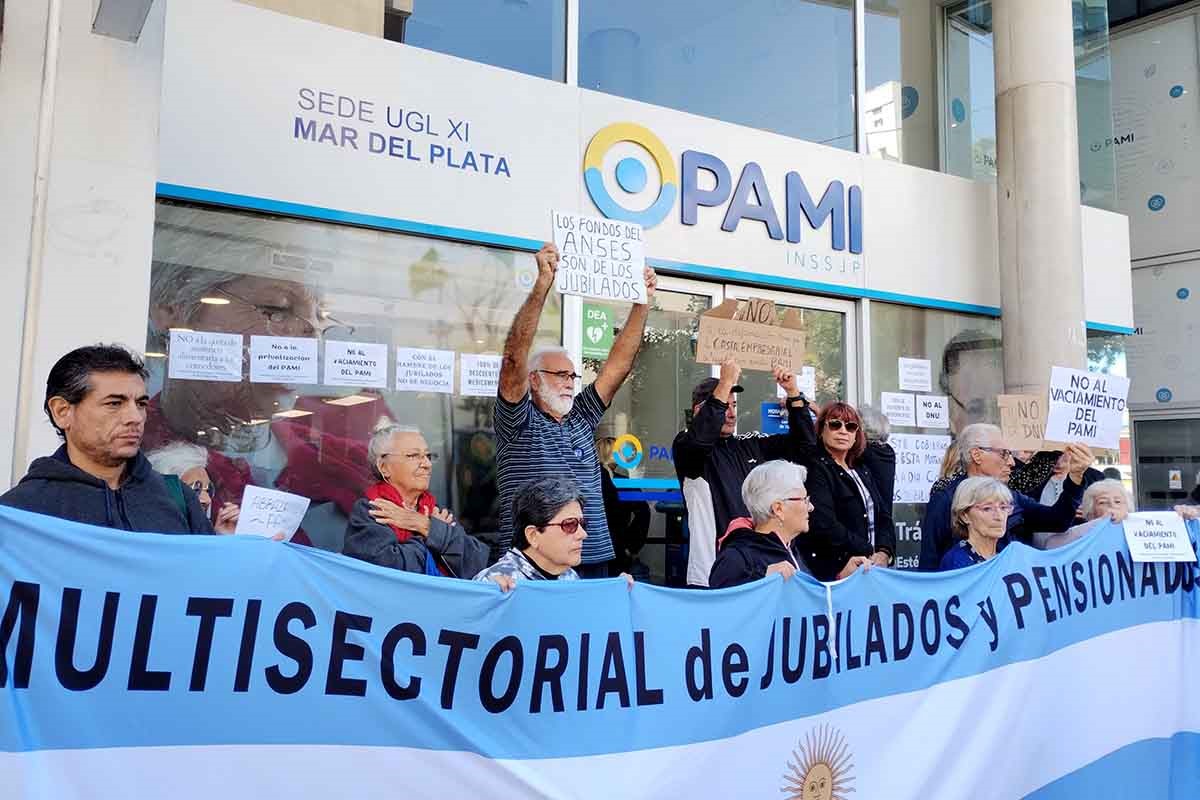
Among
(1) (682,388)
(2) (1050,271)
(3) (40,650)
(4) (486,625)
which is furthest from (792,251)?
(3) (40,650)

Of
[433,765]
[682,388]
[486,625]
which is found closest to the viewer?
[433,765]

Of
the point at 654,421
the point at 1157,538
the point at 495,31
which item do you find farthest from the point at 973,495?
the point at 495,31

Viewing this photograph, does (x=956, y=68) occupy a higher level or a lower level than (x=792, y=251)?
higher

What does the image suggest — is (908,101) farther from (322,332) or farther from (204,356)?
(204,356)

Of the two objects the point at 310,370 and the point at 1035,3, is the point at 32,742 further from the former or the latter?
the point at 1035,3

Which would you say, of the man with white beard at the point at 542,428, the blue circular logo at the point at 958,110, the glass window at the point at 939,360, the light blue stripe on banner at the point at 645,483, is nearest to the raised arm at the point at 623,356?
the man with white beard at the point at 542,428

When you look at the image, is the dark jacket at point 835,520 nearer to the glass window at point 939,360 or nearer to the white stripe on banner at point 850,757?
the white stripe on banner at point 850,757

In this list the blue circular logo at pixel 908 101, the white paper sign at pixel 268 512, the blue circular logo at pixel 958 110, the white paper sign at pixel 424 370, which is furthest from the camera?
the blue circular logo at pixel 958 110

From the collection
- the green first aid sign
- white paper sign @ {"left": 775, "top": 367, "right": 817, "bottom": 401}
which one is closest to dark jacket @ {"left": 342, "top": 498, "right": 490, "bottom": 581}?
the green first aid sign

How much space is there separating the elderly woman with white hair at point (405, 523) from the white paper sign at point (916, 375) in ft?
15.9

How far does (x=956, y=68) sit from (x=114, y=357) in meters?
7.93

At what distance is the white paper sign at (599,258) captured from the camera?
466 centimetres

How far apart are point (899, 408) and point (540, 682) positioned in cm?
551

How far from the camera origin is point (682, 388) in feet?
22.0
